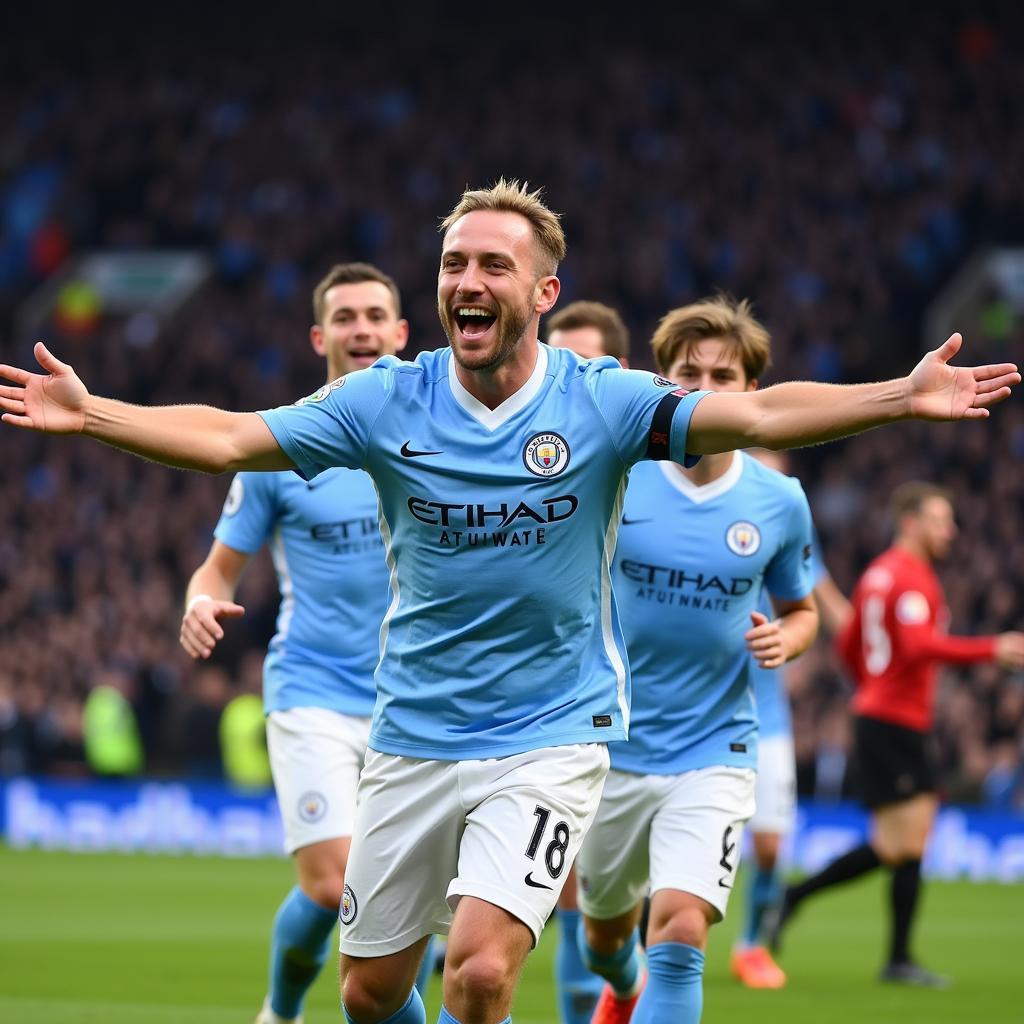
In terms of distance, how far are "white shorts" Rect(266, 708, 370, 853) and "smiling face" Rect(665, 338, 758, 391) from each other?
5.75ft

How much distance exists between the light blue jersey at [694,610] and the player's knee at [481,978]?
5.74 feet

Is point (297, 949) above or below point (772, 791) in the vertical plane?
below

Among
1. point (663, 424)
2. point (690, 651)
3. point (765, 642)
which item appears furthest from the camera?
point (690, 651)

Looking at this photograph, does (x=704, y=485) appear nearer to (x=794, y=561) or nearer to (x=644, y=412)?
(x=794, y=561)

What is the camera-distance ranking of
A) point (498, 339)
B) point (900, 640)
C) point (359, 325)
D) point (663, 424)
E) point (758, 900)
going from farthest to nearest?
1. point (900, 640)
2. point (758, 900)
3. point (359, 325)
4. point (498, 339)
5. point (663, 424)

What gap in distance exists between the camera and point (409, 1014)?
527 cm

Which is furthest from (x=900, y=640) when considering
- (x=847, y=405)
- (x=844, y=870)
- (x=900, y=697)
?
(x=847, y=405)

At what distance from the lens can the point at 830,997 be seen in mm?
9422

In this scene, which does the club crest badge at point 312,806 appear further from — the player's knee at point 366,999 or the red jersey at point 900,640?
the red jersey at point 900,640

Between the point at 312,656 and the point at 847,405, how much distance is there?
3.07m

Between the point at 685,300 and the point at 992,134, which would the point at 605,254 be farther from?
the point at 992,134

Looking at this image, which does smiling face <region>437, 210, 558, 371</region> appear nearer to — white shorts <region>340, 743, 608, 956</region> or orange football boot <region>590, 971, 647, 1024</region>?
white shorts <region>340, 743, 608, 956</region>

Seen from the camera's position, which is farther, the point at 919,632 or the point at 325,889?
A: the point at 919,632

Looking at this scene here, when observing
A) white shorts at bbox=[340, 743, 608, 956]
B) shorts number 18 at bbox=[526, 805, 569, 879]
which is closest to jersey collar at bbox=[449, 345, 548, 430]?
white shorts at bbox=[340, 743, 608, 956]
